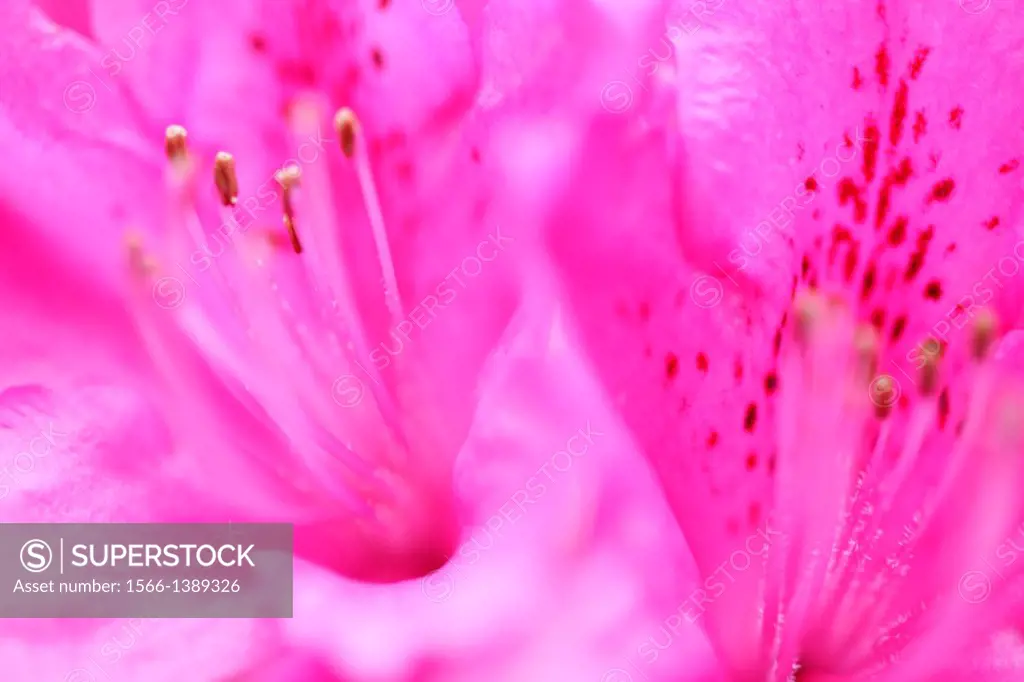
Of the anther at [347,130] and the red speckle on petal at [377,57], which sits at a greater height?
the red speckle on petal at [377,57]

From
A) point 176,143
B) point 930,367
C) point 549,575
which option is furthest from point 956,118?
point 176,143

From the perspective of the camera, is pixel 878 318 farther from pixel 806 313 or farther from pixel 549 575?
pixel 549 575

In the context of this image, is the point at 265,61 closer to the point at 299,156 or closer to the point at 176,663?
the point at 299,156

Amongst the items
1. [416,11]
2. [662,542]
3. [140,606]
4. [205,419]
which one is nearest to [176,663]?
[140,606]

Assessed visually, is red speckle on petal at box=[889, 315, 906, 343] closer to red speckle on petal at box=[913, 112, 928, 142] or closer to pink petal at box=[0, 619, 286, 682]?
red speckle on petal at box=[913, 112, 928, 142]

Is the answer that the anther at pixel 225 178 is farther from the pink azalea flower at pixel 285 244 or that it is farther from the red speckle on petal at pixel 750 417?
the red speckle on petal at pixel 750 417

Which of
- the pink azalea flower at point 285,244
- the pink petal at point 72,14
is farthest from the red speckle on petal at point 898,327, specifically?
the pink petal at point 72,14

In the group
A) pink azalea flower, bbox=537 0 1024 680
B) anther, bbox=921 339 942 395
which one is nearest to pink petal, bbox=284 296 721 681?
pink azalea flower, bbox=537 0 1024 680
